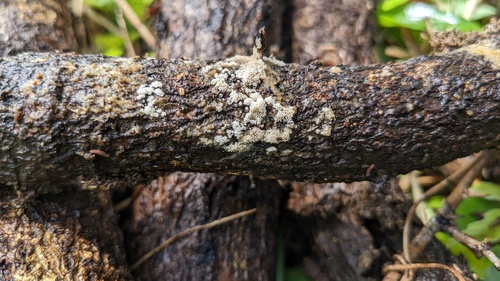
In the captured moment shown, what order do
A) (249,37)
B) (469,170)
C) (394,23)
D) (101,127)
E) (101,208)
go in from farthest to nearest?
(394,23), (249,37), (469,170), (101,208), (101,127)

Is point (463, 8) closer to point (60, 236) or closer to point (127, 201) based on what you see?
point (127, 201)

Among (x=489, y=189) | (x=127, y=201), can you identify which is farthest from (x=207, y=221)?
(x=489, y=189)

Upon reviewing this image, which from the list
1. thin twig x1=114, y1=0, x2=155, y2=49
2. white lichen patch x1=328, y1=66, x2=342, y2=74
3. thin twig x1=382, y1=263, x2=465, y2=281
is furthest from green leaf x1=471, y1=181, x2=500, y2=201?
thin twig x1=114, y1=0, x2=155, y2=49

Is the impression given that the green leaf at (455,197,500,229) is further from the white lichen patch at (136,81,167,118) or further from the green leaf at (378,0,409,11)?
the white lichen patch at (136,81,167,118)

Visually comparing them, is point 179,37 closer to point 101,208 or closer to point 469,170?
point 101,208

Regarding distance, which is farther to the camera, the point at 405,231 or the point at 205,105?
the point at 405,231

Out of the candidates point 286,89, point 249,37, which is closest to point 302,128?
point 286,89
